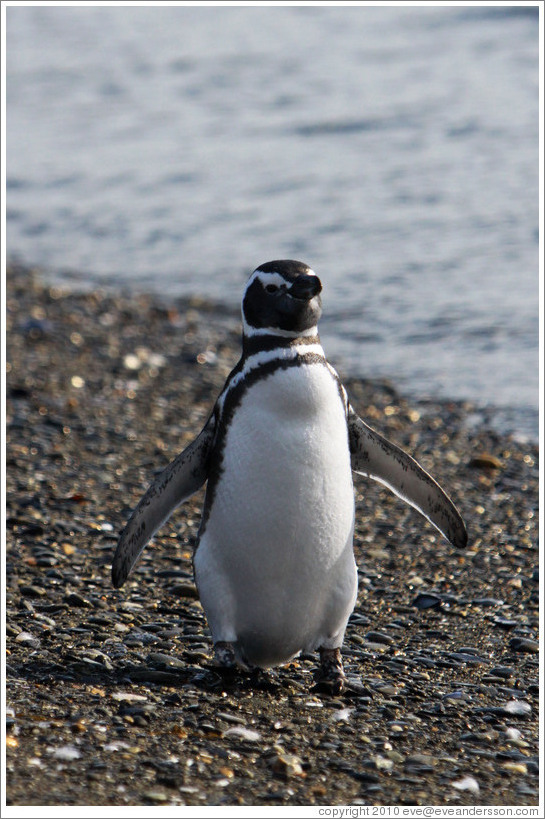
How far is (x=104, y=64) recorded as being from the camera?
2270cm

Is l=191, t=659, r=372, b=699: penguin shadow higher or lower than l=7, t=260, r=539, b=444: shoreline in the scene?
higher

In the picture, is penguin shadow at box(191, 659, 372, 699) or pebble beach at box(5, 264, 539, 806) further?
penguin shadow at box(191, 659, 372, 699)

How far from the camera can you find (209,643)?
430 cm

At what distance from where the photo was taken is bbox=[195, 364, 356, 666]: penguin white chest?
12.6 ft

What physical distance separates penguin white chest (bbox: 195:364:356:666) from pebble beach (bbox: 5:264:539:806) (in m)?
0.24

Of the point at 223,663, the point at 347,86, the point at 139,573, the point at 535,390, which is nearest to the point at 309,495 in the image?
the point at 223,663

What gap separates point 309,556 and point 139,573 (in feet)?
4.26

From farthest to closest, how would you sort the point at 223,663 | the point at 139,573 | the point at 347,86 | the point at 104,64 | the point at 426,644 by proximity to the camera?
the point at 104,64 < the point at 347,86 < the point at 139,573 < the point at 426,644 < the point at 223,663

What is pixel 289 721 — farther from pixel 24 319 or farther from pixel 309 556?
pixel 24 319

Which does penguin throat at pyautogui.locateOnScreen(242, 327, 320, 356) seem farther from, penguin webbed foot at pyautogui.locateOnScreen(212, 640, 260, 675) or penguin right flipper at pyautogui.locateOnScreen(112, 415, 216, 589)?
penguin webbed foot at pyautogui.locateOnScreen(212, 640, 260, 675)

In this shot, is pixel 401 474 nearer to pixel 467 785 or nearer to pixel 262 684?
pixel 262 684

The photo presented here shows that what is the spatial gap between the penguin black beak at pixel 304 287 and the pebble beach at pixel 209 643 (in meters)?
1.30

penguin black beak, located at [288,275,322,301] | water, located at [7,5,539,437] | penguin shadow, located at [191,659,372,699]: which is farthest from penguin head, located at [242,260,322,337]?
water, located at [7,5,539,437]

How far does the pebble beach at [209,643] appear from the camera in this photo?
3.30m
